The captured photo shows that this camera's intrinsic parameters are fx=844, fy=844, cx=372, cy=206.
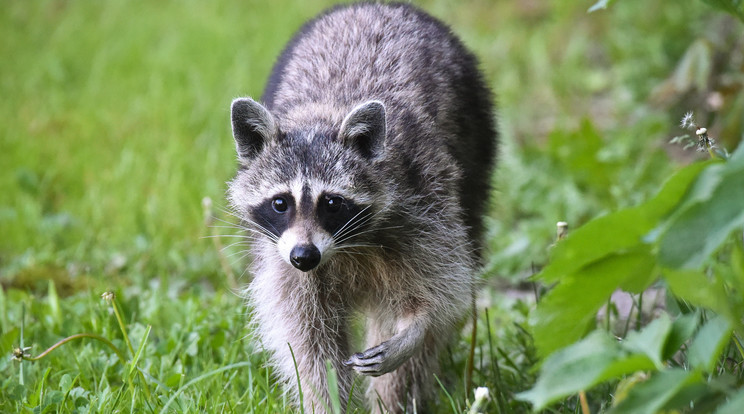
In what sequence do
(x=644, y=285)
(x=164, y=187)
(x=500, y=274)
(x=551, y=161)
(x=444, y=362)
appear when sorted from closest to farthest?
(x=644, y=285)
(x=444, y=362)
(x=500, y=274)
(x=551, y=161)
(x=164, y=187)

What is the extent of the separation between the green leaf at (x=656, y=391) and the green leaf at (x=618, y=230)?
0.29 meters

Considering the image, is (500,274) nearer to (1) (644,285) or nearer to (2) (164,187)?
(2) (164,187)

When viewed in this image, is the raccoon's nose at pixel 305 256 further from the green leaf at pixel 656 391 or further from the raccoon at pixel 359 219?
the green leaf at pixel 656 391

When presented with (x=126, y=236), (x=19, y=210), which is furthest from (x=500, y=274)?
(x=19, y=210)

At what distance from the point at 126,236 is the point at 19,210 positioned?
82 cm

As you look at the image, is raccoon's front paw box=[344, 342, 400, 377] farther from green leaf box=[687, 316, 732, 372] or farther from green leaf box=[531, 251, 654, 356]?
green leaf box=[687, 316, 732, 372]

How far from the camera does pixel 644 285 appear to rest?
2045 millimetres

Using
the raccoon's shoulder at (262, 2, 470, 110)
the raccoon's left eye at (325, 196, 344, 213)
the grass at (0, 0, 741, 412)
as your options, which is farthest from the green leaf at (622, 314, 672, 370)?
the raccoon's shoulder at (262, 2, 470, 110)

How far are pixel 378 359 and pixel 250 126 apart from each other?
1.07 meters

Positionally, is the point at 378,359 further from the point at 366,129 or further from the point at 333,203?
the point at 366,129

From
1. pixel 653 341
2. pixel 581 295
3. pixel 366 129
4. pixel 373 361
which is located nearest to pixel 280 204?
pixel 366 129

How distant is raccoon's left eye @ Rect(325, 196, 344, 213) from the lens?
312 cm

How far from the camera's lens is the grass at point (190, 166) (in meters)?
3.38

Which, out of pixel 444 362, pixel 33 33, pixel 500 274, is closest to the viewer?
pixel 444 362
